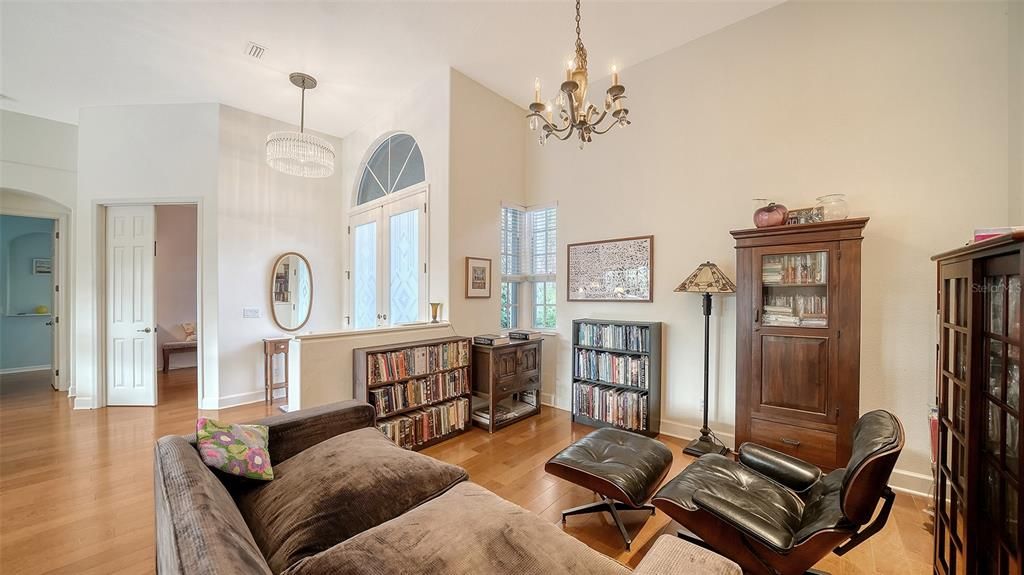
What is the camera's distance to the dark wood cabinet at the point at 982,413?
1.04m

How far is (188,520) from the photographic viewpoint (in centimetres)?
97

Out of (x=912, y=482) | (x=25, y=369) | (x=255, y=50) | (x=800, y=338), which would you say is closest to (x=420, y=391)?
(x=800, y=338)

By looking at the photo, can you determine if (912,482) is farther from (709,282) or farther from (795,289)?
(709,282)

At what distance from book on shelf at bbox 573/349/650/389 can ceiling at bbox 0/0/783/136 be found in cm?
288

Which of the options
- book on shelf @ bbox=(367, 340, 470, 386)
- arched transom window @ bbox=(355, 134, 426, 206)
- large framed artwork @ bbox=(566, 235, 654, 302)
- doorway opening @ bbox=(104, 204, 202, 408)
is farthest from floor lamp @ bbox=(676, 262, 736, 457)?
doorway opening @ bbox=(104, 204, 202, 408)

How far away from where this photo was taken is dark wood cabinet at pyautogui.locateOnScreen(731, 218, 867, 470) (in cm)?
250

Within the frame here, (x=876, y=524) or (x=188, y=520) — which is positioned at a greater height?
(x=188, y=520)

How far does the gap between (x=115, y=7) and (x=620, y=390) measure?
5364 millimetres

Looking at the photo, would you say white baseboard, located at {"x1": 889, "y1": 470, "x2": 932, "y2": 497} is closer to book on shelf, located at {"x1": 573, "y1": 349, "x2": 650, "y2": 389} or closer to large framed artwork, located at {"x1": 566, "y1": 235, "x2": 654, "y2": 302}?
book on shelf, located at {"x1": 573, "y1": 349, "x2": 650, "y2": 389}

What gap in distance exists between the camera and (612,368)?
3.65 meters

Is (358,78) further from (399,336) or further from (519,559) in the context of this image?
(519,559)

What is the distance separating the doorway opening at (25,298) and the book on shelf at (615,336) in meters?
7.99

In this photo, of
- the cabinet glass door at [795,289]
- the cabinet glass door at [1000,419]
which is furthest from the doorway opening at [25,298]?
the cabinet glass door at [1000,419]

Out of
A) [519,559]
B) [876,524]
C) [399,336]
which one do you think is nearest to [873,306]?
[876,524]
